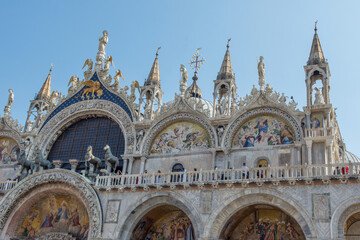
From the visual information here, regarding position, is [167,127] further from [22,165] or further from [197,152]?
[22,165]

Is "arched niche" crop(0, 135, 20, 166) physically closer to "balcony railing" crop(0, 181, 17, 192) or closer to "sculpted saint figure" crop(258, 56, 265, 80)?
"balcony railing" crop(0, 181, 17, 192)

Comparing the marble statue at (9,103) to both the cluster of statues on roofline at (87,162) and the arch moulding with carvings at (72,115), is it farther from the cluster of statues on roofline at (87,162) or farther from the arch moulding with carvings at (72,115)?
the cluster of statues on roofline at (87,162)

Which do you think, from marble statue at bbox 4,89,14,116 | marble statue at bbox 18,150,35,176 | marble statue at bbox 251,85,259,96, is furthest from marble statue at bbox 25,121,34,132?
marble statue at bbox 251,85,259,96

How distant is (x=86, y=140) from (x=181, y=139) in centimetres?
635

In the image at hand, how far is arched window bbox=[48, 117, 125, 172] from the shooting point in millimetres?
24656

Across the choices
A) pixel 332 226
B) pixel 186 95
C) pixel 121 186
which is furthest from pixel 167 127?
pixel 332 226

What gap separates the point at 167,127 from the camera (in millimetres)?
23469

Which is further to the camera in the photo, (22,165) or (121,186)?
(22,165)

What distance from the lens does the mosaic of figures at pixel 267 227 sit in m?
18.0

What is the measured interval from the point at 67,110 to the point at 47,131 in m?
1.76

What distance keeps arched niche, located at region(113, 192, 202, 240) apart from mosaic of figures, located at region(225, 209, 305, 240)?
2.03m

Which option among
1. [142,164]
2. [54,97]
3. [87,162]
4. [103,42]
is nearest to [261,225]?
[142,164]

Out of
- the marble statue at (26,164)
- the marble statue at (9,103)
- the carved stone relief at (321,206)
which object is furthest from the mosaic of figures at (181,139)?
the marble statue at (9,103)

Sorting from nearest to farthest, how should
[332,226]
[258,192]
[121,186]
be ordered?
[332,226], [258,192], [121,186]
